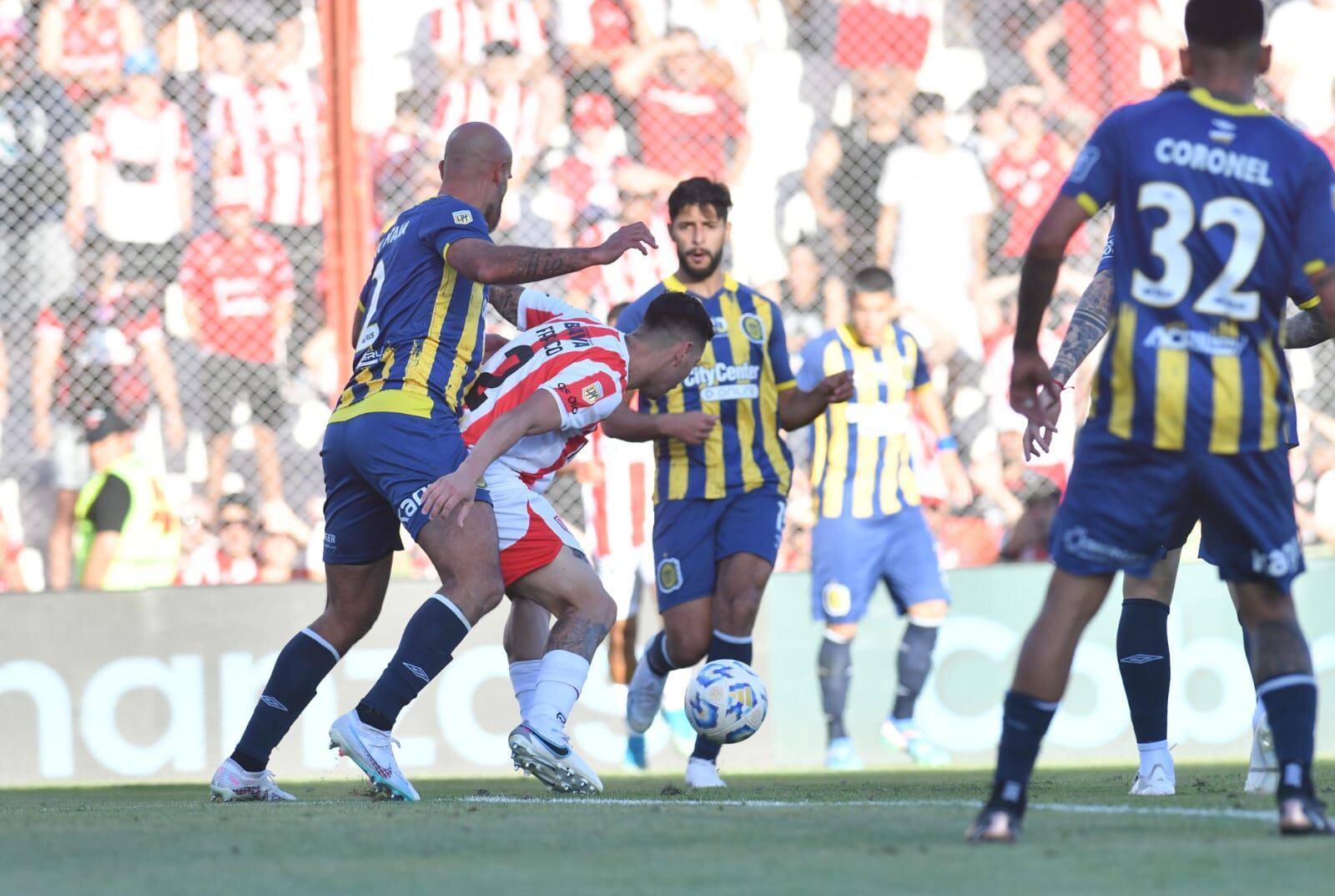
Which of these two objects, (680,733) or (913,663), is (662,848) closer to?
(913,663)

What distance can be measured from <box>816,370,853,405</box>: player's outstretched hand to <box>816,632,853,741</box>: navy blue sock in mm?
2896

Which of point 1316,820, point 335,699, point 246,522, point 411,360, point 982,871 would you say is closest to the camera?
point 982,871

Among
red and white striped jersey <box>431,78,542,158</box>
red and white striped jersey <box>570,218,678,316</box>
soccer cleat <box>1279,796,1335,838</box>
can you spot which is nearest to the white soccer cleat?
soccer cleat <box>1279,796,1335,838</box>

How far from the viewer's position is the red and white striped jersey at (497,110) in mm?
12383

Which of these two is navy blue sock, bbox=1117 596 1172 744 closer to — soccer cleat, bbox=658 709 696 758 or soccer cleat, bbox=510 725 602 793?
soccer cleat, bbox=510 725 602 793

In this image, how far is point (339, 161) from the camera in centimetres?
1149

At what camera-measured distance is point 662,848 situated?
4.26 m

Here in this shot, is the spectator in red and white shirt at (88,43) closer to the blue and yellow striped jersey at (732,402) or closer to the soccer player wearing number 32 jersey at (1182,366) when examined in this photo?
the blue and yellow striped jersey at (732,402)

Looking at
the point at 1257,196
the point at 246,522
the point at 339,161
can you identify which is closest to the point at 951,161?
the point at 339,161

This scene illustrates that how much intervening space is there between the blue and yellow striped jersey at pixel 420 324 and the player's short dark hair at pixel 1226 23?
2452 millimetres

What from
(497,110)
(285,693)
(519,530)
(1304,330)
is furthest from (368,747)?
(497,110)

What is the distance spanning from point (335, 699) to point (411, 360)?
15.0 feet

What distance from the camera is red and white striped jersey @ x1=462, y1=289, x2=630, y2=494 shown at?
6.31m

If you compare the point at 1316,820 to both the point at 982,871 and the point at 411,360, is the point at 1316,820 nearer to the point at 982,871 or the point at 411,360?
the point at 982,871
